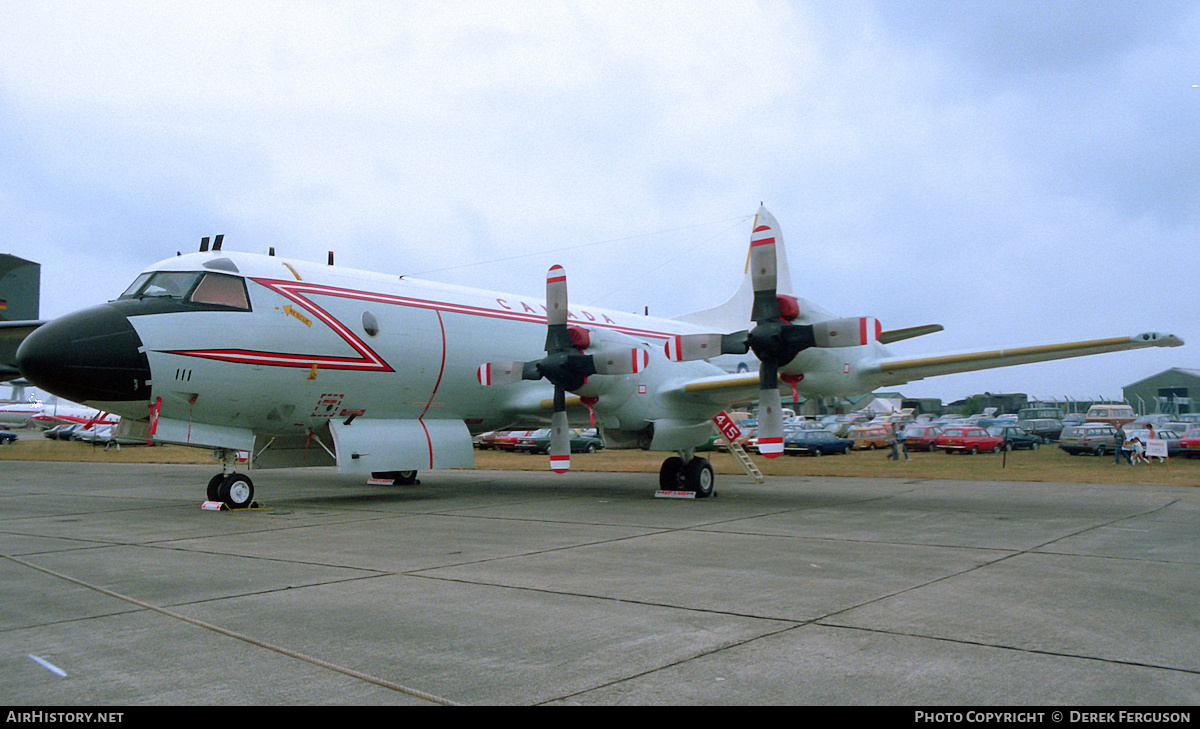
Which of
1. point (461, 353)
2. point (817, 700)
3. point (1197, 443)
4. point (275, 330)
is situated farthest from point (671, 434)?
point (1197, 443)

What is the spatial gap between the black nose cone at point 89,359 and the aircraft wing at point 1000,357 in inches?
457

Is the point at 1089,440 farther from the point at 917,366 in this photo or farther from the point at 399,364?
the point at 399,364

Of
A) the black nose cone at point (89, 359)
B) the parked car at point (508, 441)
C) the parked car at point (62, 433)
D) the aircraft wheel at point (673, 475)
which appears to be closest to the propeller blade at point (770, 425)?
the aircraft wheel at point (673, 475)

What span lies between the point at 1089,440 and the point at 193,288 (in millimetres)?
33440

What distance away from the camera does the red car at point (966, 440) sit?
118ft

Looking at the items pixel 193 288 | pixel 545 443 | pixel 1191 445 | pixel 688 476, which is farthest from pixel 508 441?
pixel 193 288

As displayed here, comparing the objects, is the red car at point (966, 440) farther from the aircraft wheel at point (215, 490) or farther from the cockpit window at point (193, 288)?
the cockpit window at point (193, 288)

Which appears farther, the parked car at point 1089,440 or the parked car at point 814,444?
the parked car at point 814,444

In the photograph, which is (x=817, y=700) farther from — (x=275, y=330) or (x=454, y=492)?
(x=454, y=492)

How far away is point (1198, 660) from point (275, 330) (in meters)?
11.8

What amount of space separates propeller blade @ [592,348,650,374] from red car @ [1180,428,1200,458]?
1062 inches

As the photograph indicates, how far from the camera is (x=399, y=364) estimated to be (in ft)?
46.7

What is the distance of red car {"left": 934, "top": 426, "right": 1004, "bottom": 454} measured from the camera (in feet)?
118

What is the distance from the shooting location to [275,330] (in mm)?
12797
